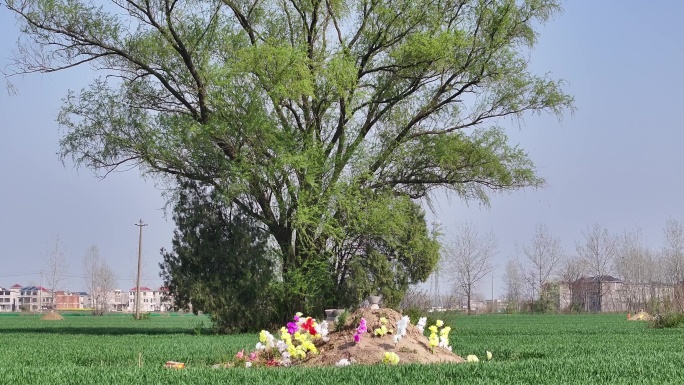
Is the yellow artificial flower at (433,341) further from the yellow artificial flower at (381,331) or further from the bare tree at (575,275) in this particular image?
the bare tree at (575,275)

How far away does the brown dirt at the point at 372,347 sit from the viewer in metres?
11.1

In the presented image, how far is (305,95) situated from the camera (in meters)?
25.0

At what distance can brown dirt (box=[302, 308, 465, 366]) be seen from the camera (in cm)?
1108

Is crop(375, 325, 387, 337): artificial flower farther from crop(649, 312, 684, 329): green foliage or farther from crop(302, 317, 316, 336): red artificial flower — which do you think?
crop(649, 312, 684, 329): green foliage

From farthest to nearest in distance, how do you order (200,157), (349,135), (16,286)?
(16,286) → (349,135) → (200,157)

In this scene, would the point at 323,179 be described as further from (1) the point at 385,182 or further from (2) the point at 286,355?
(2) the point at 286,355

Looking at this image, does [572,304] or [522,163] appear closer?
[522,163]

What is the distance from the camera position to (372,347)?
11328 mm

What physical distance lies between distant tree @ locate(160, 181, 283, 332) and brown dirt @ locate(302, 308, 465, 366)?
38.1ft

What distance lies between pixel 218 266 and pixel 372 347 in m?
13.1

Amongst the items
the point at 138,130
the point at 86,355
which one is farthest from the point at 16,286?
the point at 86,355

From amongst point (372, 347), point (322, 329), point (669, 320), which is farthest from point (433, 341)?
point (669, 320)

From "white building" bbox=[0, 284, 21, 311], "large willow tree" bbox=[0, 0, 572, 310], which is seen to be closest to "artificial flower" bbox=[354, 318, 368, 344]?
"large willow tree" bbox=[0, 0, 572, 310]

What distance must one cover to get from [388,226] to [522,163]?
6.02 metres
